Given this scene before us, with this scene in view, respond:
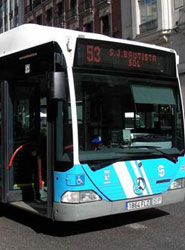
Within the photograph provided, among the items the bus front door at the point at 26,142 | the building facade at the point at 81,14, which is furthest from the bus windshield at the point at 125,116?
the building facade at the point at 81,14

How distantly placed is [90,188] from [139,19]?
775 inches

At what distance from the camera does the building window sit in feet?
72.0

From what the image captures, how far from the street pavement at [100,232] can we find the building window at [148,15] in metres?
17.1

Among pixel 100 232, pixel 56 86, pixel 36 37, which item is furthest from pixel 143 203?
pixel 36 37

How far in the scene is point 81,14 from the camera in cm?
2955

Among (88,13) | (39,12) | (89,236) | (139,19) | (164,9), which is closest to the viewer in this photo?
(89,236)

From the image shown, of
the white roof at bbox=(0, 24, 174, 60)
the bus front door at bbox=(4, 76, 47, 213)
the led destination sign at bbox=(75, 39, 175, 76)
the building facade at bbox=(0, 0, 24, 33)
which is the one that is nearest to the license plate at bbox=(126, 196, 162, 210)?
Result: the bus front door at bbox=(4, 76, 47, 213)

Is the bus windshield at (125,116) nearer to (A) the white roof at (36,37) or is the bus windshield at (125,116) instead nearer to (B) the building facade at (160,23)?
(A) the white roof at (36,37)

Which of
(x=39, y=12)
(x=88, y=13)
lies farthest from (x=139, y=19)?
(x=39, y=12)

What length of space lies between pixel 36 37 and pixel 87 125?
1634 mm

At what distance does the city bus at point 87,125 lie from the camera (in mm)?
5008

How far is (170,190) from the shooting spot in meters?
5.82

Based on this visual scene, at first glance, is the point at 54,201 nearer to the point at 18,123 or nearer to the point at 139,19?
the point at 18,123

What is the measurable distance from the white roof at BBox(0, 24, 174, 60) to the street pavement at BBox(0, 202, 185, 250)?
255 cm
